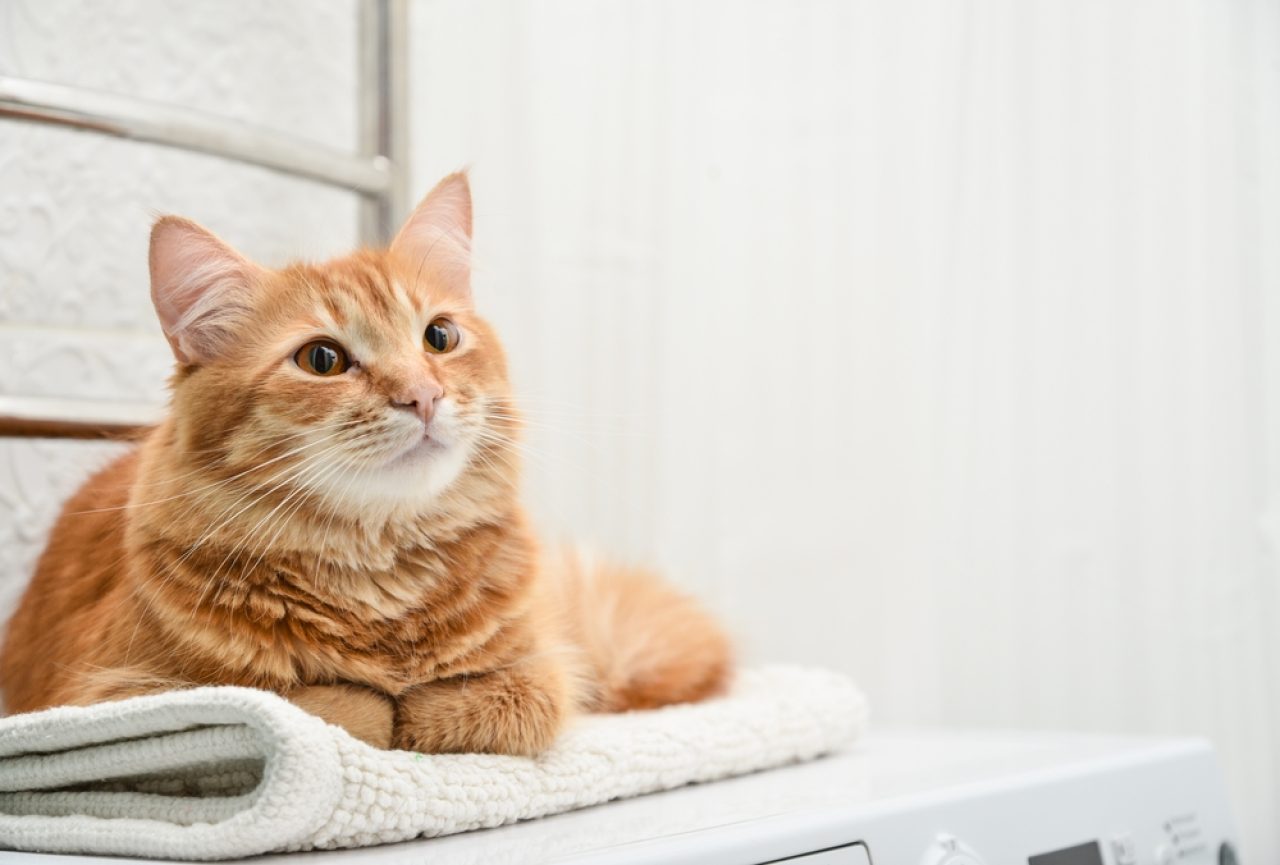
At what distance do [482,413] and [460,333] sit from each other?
9 cm

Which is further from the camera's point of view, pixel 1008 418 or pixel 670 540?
pixel 670 540

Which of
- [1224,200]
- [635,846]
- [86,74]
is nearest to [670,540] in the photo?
[1224,200]

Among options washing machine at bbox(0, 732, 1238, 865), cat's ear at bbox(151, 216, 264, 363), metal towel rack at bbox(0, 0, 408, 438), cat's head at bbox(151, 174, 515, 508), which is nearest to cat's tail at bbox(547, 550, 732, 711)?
washing machine at bbox(0, 732, 1238, 865)

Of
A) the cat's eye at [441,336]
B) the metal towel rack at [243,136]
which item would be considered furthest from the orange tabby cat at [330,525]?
the metal towel rack at [243,136]

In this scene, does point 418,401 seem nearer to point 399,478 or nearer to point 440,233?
point 399,478

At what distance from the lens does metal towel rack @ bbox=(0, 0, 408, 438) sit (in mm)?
1159

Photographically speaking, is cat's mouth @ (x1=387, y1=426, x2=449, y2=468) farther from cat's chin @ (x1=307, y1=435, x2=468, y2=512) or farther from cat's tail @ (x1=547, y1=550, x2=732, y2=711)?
cat's tail @ (x1=547, y1=550, x2=732, y2=711)

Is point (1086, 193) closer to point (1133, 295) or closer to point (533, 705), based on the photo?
point (1133, 295)

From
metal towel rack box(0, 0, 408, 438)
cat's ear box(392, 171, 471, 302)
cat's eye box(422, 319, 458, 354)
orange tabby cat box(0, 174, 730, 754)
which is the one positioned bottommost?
orange tabby cat box(0, 174, 730, 754)

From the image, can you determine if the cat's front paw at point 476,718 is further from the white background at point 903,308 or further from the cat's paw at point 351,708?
the white background at point 903,308

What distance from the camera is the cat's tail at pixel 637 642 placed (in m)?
1.12

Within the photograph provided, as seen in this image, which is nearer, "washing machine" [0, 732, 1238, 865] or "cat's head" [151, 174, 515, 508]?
"washing machine" [0, 732, 1238, 865]

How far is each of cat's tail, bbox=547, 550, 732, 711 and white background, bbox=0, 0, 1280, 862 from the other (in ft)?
0.59

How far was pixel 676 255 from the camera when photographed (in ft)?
6.08
